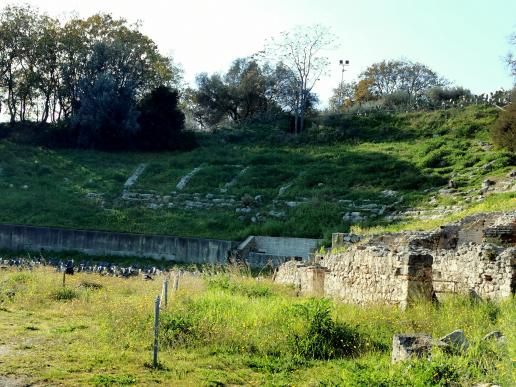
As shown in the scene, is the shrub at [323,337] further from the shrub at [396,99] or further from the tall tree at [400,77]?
the tall tree at [400,77]

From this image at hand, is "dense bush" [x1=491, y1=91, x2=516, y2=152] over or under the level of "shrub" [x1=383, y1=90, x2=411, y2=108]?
under

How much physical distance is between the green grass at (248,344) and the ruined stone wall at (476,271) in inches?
19.8

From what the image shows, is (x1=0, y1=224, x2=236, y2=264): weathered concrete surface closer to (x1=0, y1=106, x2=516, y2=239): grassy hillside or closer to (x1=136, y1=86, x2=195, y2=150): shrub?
(x1=0, y1=106, x2=516, y2=239): grassy hillside

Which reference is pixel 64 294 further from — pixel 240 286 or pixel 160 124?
pixel 160 124

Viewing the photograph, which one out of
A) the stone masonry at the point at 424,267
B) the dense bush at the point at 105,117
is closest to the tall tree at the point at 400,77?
the dense bush at the point at 105,117

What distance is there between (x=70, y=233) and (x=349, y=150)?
19622 millimetres

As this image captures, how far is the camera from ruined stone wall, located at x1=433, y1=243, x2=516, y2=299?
411 inches

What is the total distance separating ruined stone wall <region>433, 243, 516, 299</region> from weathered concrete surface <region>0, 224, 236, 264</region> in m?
15.4

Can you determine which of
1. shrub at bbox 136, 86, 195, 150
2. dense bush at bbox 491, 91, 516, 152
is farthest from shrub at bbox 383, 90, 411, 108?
dense bush at bbox 491, 91, 516, 152

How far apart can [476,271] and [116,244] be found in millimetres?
20185

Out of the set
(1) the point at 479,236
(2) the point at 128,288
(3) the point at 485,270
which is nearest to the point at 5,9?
(2) the point at 128,288

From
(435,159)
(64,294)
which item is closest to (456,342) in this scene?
(64,294)

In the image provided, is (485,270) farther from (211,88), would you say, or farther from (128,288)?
(211,88)

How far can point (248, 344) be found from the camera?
32.9 feet
